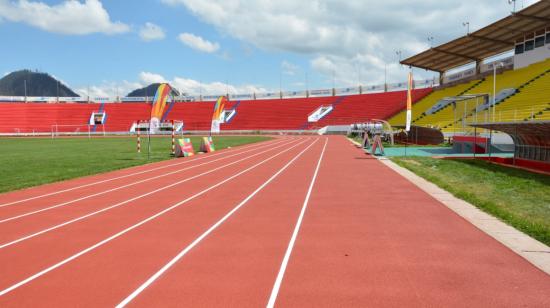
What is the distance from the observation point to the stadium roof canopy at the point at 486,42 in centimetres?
3044

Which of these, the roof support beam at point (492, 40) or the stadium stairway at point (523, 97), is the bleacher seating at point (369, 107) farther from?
the stadium stairway at point (523, 97)

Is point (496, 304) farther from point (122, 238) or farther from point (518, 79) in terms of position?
point (518, 79)

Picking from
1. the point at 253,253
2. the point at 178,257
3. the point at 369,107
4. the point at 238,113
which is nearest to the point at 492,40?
the point at 369,107

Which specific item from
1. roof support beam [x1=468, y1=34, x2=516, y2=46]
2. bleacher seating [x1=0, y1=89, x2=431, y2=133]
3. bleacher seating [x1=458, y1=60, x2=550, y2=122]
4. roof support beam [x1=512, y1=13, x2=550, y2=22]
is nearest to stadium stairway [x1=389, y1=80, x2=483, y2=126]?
bleacher seating [x1=0, y1=89, x2=431, y2=133]

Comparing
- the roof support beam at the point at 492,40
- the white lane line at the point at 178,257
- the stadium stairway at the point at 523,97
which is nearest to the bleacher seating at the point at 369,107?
the roof support beam at the point at 492,40

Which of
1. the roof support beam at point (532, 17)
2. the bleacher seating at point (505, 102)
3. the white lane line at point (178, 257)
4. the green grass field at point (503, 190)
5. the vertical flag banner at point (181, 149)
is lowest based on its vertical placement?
the white lane line at point (178, 257)

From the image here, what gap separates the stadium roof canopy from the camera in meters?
30.4

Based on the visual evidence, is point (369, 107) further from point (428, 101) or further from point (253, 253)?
point (253, 253)

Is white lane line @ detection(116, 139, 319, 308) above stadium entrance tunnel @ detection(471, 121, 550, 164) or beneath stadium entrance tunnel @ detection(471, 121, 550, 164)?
beneath

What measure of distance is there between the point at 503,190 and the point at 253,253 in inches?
292

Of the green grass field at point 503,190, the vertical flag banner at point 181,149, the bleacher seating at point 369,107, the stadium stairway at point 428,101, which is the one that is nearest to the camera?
the green grass field at point 503,190

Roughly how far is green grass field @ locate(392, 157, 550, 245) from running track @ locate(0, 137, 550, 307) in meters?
0.84

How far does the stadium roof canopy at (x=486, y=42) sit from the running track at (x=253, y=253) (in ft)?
97.0

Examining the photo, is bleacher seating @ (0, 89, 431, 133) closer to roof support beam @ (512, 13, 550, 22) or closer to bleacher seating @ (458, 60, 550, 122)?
bleacher seating @ (458, 60, 550, 122)
